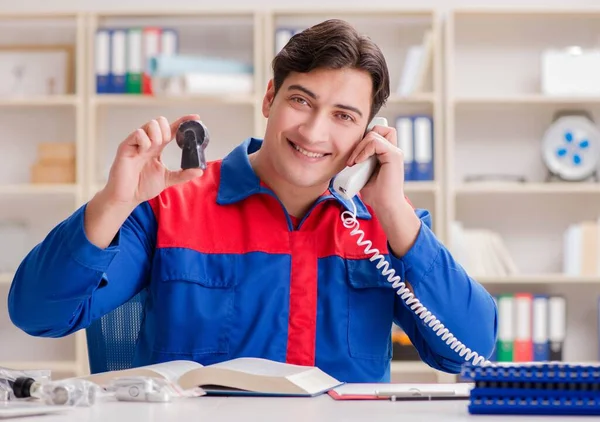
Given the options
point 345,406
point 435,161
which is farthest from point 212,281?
point 435,161

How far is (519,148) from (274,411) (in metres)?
3.52

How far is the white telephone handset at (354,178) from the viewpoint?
1824 mm

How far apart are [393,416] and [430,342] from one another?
698 mm

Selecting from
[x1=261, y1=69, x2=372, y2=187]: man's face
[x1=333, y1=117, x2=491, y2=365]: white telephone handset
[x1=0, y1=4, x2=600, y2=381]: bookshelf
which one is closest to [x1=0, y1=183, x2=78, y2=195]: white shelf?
[x1=0, y1=4, x2=600, y2=381]: bookshelf

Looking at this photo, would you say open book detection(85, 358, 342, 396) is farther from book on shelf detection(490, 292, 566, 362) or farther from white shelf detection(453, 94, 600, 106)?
white shelf detection(453, 94, 600, 106)

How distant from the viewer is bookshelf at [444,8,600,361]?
4465 mm

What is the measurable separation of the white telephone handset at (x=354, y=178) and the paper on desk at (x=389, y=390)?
0.47m

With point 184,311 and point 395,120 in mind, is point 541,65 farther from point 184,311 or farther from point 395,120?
point 184,311

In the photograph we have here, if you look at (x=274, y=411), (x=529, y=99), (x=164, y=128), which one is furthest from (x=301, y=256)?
(x=529, y=99)

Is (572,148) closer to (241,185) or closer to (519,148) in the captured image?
(519,148)

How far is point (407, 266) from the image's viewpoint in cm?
176

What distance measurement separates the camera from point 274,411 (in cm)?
120

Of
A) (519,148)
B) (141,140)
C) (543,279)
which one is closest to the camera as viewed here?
(141,140)

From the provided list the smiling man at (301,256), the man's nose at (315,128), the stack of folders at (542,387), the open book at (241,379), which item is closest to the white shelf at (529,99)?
the smiling man at (301,256)
